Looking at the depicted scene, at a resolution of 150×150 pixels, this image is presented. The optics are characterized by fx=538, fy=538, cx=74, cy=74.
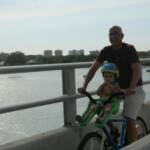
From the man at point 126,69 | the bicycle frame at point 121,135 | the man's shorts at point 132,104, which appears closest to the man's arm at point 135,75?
the man at point 126,69

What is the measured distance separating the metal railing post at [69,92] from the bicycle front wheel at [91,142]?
987 millimetres

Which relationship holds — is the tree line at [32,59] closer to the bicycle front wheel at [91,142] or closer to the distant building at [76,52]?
the distant building at [76,52]

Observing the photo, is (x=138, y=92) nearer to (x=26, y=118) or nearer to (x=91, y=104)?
(x=91, y=104)

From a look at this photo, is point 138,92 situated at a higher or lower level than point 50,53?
lower

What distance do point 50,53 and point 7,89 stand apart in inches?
58.1

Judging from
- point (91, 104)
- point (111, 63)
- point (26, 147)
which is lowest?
point (26, 147)

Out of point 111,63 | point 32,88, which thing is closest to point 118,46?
point 111,63

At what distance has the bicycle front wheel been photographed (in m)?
6.09

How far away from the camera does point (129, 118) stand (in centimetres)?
695

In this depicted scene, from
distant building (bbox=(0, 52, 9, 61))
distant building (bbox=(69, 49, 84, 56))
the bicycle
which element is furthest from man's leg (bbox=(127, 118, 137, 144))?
distant building (bbox=(0, 52, 9, 61))

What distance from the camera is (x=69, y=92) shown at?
23.3 feet

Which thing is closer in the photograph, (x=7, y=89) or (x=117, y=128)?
(x=7, y=89)

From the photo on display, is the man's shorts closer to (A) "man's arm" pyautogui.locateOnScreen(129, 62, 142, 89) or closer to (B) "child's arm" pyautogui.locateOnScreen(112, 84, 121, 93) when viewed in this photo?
(A) "man's arm" pyautogui.locateOnScreen(129, 62, 142, 89)

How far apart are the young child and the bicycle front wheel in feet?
0.52
